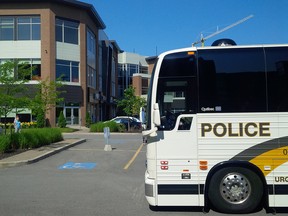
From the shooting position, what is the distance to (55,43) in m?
42.9

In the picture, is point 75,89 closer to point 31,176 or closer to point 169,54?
point 31,176

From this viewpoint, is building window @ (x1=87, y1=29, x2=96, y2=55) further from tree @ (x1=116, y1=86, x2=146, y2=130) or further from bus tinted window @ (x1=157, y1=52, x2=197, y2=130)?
bus tinted window @ (x1=157, y1=52, x2=197, y2=130)

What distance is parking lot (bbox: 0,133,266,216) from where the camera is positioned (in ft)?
22.9

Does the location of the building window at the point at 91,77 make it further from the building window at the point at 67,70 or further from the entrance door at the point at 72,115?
the entrance door at the point at 72,115

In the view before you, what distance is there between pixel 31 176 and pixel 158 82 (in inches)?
238

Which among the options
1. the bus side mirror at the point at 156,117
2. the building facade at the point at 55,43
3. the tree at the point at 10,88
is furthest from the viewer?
the building facade at the point at 55,43

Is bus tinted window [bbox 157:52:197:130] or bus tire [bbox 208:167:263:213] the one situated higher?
bus tinted window [bbox 157:52:197:130]

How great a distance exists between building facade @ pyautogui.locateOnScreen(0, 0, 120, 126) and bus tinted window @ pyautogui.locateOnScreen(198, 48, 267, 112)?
3495cm

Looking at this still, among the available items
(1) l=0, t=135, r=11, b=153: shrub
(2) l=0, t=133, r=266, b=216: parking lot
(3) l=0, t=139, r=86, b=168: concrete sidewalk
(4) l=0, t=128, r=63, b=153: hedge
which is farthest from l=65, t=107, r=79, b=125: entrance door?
(2) l=0, t=133, r=266, b=216: parking lot

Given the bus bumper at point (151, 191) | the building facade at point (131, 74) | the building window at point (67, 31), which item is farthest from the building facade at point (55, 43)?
the building facade at point (131, 74)

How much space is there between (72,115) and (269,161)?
130 ft

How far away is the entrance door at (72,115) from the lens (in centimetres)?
4422

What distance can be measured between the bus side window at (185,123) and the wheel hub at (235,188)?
3.66 feet

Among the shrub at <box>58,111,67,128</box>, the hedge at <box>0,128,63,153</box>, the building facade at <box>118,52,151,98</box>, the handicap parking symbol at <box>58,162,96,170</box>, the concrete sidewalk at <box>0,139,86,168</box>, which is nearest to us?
the handicap parking symbol at <box>58,162,96,170</box>
